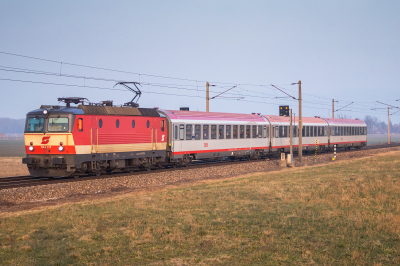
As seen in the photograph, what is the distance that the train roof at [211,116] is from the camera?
2942cm

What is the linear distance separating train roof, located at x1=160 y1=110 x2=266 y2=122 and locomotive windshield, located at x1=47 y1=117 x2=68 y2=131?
8.92 meters

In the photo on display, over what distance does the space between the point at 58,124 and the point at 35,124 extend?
158 centimetres

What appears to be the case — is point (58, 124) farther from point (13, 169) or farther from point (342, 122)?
point (342, 122)

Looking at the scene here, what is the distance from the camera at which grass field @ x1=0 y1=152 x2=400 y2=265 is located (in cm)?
916

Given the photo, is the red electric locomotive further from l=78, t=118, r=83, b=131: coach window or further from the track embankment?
the track embankment

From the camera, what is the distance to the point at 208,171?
27906 mm

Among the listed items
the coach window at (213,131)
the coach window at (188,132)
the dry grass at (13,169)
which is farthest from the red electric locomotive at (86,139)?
the dry grass at (13,169)

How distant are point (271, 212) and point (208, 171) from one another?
13829 millimetres

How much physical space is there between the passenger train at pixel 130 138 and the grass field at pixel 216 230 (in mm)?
5334

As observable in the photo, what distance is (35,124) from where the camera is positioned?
21781 millimetres

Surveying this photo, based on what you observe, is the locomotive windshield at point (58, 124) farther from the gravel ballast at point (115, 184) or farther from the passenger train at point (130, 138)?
the gravel ballast at point (115, 184)

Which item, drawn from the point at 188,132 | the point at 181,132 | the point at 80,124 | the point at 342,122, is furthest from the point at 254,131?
the point at 342,122

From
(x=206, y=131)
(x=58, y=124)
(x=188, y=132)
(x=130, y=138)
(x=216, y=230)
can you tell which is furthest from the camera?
(x=206, y=131)

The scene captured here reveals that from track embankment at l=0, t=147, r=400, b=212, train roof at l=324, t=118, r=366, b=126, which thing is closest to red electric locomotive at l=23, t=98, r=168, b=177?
track embankment at l=0, t=147, r=400, b=212
